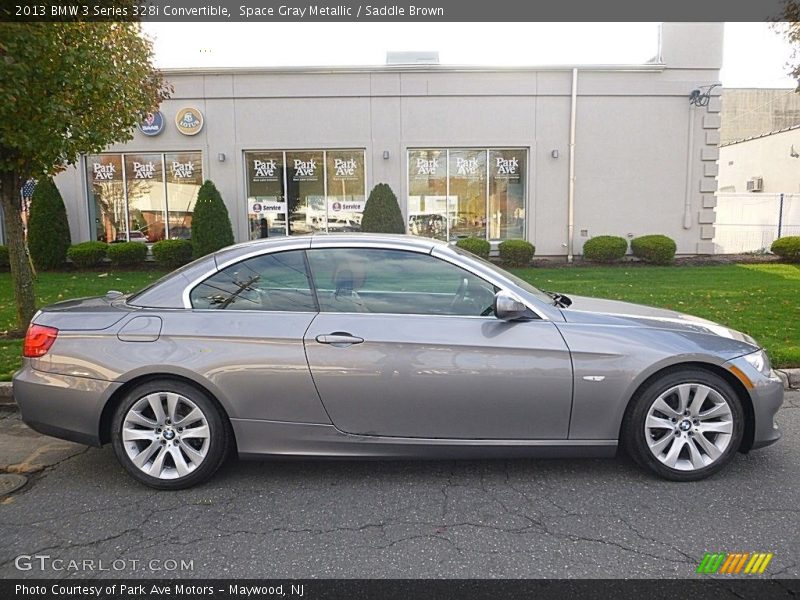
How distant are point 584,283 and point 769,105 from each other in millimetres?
37633

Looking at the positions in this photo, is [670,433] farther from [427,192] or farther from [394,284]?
[427,192]

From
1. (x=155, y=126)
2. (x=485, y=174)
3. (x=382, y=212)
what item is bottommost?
(x=382, y=212)

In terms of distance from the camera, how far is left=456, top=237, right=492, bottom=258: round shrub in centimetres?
1370

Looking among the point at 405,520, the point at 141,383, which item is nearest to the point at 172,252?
the point at 141,383

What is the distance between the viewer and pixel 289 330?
345cm

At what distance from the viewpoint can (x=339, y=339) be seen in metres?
3.40

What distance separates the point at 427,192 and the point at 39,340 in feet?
39.6

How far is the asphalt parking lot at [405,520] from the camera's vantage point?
8.87 feet

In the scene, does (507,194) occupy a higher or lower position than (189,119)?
lower

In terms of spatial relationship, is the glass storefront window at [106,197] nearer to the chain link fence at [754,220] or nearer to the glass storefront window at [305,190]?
the glass storefront window at [305,190]

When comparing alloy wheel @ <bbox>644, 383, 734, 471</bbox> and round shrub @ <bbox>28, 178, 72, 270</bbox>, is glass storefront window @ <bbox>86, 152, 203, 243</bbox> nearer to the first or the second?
round shrub @ <bbox>28, 178, 72, 270</bbox>

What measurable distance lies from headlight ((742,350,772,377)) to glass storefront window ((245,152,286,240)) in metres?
12.6

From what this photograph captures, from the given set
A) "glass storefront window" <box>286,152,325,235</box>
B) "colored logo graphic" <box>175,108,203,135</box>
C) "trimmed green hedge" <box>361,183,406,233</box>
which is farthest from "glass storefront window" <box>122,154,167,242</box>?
"trimmed green hedge" <box>361,183,406,233</box>
